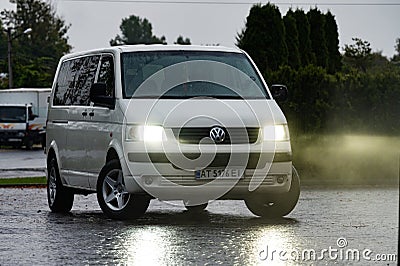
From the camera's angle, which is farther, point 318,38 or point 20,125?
point 20,125

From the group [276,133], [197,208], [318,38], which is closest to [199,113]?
[276,133]

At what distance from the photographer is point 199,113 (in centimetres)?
1205

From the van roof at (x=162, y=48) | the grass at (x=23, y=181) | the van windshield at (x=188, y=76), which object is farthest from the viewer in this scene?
the grass at (x=23, y=181)

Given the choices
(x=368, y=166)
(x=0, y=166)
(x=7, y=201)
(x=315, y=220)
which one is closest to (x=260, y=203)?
(x=315, y=220)

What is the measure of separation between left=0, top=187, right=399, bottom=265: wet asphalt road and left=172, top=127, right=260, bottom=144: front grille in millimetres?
937

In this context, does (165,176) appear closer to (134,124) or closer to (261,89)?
(134,124)

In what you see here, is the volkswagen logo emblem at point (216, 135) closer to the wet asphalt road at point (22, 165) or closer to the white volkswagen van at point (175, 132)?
the white volkswagen van at point (175, 132)

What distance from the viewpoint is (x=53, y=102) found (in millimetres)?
15055

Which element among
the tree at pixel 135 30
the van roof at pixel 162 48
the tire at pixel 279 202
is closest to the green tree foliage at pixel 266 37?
the van roof at pixel 162 48

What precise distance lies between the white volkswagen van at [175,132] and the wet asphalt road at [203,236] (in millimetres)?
391

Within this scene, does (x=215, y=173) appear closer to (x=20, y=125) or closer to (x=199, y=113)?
(x=199, y=113)

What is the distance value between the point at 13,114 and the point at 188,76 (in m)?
34.6

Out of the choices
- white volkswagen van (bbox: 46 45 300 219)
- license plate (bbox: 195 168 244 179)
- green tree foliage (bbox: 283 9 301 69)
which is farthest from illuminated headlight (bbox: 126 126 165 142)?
green tree foliage (bbox: 283 9 301 69)

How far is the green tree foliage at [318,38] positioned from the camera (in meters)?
30.6
